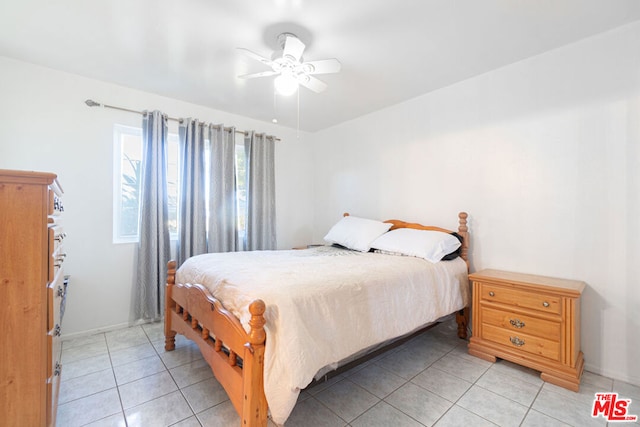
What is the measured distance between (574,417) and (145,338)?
3.22 meters

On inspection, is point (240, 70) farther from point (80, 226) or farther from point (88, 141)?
point (80, 226)

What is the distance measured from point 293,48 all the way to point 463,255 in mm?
2276

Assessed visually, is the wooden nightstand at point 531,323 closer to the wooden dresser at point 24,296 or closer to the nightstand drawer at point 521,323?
the nightstand drawer at point 521,323

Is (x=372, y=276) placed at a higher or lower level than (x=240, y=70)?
lower

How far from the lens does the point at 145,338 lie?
8.43 ft

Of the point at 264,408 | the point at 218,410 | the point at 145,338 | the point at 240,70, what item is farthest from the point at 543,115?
the point at 145,338

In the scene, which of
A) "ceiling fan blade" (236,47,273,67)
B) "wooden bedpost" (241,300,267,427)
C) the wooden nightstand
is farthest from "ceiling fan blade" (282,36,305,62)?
the wooden nightstand

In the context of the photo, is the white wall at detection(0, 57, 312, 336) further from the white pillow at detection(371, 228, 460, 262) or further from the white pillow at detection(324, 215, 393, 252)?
the white pillow at detection(371, 228, 460, 262)

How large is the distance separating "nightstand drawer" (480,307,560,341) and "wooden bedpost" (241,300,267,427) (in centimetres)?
186

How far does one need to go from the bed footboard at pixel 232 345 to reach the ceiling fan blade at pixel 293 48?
1624 mm

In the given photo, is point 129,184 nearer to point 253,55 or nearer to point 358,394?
point 253,55

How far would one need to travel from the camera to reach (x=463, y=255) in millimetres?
2617

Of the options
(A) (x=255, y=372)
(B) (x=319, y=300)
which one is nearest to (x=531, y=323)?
(B) (x=319, y=300)

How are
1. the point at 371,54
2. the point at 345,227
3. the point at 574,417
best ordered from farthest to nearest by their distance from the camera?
the point at 345,227 < the point at 371,54 < the point at 574,417
